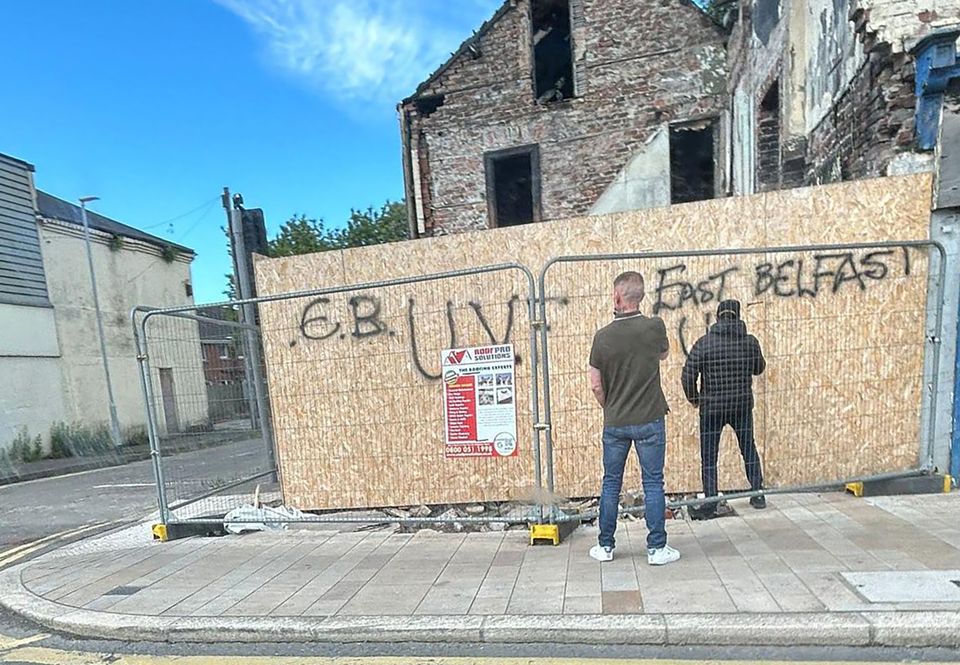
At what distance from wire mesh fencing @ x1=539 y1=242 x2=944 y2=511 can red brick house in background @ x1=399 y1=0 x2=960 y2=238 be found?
7.52 ft

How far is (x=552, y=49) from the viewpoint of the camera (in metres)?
11.0

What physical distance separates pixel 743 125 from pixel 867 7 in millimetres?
3964

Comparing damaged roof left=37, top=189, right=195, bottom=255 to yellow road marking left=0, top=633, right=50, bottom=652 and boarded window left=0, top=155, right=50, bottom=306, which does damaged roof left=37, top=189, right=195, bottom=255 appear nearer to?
boarded window left=0, top=155, right=50, bottom=306

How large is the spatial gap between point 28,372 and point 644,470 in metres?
16.3

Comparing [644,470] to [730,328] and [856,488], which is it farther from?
[856,488]

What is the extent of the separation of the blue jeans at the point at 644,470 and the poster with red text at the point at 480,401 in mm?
1321

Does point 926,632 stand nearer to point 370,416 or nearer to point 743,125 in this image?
point 370,416

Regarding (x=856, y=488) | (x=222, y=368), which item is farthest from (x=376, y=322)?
(x=856, y=488)

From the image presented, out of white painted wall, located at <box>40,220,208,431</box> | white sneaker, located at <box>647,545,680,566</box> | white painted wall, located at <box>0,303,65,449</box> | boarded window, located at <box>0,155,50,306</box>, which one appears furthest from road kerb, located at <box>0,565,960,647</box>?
white painted wall, located at <box>40,220,208,431</box>

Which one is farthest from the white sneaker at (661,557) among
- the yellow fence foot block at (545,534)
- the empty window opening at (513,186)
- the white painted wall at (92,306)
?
the white painted wall at (92,306)

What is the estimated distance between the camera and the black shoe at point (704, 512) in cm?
456

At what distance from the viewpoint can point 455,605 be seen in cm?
332

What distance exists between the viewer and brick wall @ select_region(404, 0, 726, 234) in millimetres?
9492

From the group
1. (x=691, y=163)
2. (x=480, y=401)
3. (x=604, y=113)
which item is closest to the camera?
(x=480, y=401)
